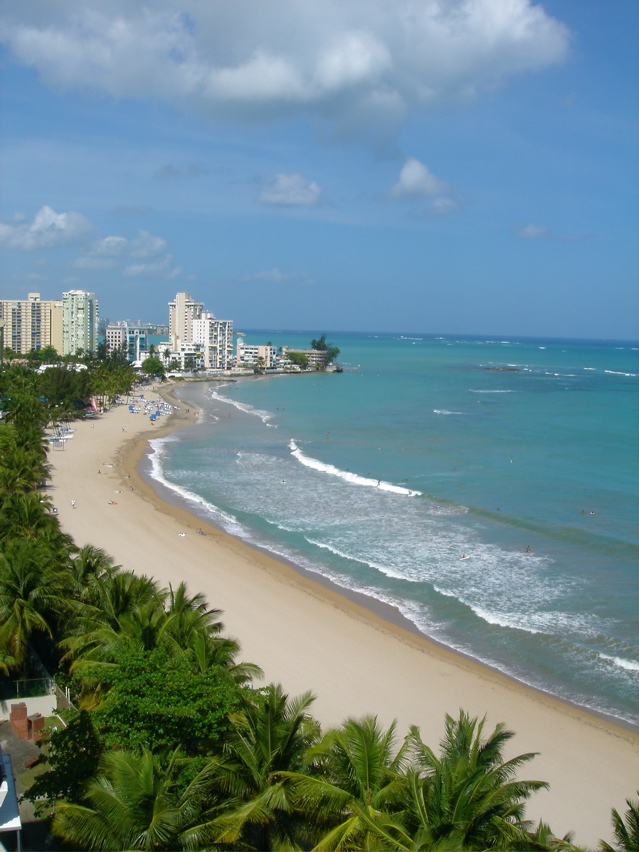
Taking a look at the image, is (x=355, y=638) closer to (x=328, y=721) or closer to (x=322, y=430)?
(x=328, y=721)

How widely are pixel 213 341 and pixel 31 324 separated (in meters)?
31.2

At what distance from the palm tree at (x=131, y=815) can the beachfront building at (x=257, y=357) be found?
424 feet

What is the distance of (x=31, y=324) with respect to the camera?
126188 millimetres

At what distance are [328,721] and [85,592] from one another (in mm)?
5612

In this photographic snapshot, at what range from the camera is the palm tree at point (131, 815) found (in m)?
7.46

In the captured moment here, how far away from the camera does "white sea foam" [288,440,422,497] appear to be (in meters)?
36.5

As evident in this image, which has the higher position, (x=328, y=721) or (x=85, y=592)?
(x=85, y=592)

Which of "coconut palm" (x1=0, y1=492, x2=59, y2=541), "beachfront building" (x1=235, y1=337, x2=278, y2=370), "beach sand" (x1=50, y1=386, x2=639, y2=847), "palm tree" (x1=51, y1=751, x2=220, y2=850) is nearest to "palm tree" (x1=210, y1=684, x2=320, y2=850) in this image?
"palm tree" (x1=51, y1=751, x2=220, y2=850)

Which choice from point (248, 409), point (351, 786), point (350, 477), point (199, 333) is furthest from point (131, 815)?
point (199, 333)

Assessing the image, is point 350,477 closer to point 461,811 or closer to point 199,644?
point 199,644

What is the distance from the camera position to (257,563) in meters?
25.9

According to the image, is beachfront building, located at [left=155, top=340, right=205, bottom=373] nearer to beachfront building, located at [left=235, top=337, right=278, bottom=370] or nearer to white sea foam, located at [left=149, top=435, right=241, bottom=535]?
beachfront building, located at [left=235, top=337, right=278, bottom=370]

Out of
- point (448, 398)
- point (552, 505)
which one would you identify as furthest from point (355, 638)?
point (448, 398)

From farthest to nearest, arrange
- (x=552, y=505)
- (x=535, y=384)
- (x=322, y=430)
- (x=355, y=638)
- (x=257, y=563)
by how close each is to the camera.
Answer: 1. (x=535, y=384)
2. (x=322, y=430)
3. (x=552, y=505)
4. (x=257, y=563)
5. (x=355, y=638)
